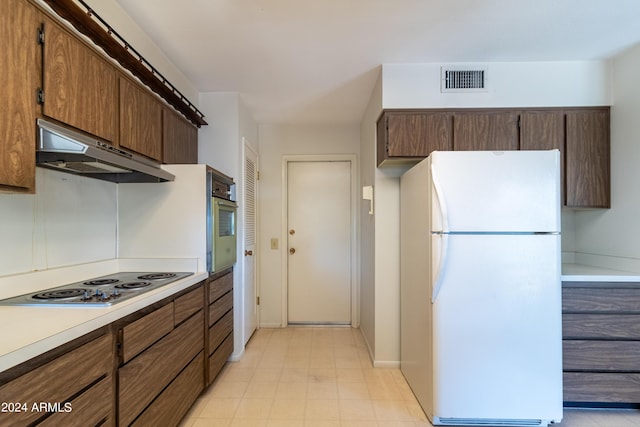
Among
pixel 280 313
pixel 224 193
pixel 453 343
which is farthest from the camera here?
pixel 280 313

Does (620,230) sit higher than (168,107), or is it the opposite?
(168,107)

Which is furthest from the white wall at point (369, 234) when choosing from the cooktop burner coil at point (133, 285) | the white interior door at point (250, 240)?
the cooktop burner coil at point (133, 285)

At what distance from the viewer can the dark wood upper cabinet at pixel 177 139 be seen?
83.1 inches

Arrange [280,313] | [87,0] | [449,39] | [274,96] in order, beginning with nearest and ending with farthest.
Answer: [87,0], [449,39], [274,96], [280,313]

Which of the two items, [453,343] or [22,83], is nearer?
[22,83]

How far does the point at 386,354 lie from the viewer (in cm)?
254

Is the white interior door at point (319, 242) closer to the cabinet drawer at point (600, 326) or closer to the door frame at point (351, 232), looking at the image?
Result: the door frame at point (351, 232)

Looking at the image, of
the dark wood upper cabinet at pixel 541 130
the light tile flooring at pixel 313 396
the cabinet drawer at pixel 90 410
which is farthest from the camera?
the dark wood upper cabinet at pixel 541 130

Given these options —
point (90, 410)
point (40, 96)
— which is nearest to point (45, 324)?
point (90, 410)

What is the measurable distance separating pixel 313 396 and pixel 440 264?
1.32m

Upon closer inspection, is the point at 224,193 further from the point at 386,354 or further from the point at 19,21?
the point at 386,354

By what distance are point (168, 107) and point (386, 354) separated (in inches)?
104

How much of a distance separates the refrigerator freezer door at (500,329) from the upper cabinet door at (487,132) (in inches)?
33.4

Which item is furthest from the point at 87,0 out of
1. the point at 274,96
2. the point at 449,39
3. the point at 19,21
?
the point at 449,39
